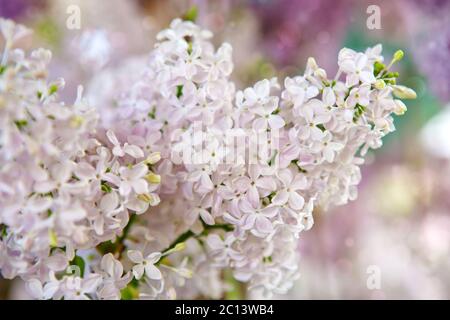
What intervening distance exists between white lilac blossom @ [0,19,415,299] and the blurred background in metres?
0.30

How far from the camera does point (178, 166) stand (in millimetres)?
472

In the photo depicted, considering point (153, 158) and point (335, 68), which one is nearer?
point (153, 158)

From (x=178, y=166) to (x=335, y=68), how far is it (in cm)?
40

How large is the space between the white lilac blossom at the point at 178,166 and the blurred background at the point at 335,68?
295 mm

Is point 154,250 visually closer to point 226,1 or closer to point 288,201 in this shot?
point 288,201

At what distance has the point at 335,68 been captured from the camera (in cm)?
80

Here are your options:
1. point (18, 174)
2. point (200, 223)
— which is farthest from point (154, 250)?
point (18, 174)

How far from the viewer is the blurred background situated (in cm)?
77

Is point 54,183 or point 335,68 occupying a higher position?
point 335,68

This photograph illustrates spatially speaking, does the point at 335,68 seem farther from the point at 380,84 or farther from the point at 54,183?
the point at 54,183

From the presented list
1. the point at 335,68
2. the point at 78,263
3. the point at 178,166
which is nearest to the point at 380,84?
the point at 178,166

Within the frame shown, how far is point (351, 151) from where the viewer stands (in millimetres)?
454

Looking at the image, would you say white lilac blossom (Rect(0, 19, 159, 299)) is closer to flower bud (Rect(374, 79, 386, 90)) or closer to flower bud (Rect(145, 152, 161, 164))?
flower bud (Rect(145, 152, 161, 164))

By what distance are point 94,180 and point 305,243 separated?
1.68ft
